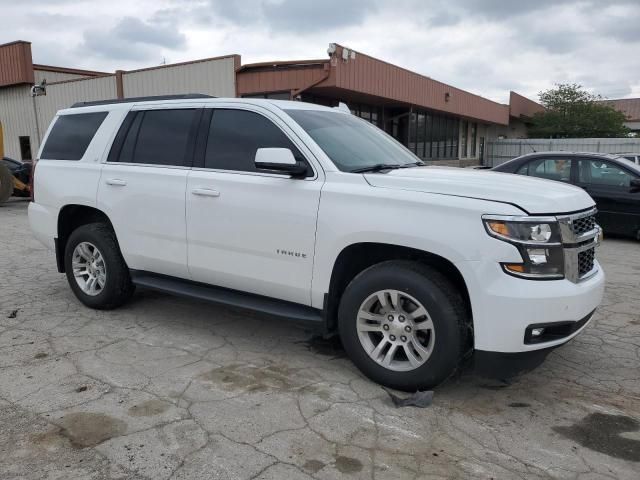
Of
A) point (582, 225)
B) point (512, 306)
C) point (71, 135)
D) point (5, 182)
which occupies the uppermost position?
point (71, 135)

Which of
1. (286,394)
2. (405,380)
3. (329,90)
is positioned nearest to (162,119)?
(286,394)

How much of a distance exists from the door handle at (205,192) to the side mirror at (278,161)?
56 cm

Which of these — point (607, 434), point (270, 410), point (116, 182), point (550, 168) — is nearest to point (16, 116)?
point (550, 168)

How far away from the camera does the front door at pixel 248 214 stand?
379 centimetres

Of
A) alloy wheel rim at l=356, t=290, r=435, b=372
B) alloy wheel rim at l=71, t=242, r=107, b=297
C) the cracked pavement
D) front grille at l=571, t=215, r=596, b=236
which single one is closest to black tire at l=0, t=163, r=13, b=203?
alloy wheel rim at l=71, t=242, r=107, b=297

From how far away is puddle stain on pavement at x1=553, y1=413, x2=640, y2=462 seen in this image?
2.94m

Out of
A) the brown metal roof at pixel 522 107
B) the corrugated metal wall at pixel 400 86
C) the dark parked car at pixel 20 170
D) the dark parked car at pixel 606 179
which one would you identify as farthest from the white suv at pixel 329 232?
the brown metal roof at pixel 522 107

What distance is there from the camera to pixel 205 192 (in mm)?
4191

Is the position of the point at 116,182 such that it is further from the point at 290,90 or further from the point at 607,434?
the point at 290,90

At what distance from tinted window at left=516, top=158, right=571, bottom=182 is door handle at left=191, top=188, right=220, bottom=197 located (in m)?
7.27

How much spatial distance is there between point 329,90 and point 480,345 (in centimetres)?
1480

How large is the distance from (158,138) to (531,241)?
3.13 meters

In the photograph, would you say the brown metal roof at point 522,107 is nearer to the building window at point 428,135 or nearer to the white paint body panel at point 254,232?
the building window at point 428,135

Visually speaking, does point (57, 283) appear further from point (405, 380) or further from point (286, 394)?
point (405, 380)
